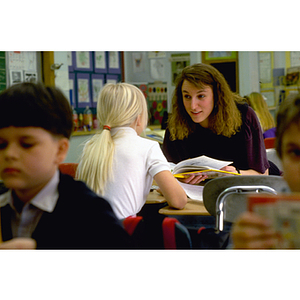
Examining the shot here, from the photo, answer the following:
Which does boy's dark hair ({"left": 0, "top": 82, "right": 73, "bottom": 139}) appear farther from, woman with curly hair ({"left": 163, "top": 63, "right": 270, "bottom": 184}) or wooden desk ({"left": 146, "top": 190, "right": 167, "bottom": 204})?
woman with curly hair ({"left": 163, "top": 63, "right": 270, "bottom": 184})

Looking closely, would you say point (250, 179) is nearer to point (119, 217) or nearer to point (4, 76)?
point (119, 217)

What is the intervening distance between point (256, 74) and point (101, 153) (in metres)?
0.76

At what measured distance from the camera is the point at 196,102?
6.65 feet

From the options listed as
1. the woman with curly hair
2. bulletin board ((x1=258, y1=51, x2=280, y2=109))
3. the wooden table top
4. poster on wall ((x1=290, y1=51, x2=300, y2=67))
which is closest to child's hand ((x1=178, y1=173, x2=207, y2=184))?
the woman with curly hair

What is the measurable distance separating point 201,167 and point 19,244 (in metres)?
1.02

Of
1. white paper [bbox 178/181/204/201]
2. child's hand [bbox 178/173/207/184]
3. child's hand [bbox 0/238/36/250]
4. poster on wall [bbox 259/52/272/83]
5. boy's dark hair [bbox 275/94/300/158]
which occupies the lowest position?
white paper [bbox 178/181/204/201]

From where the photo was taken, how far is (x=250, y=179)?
5.12 feet

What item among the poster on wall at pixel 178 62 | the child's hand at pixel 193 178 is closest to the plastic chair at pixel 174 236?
the child's hand at pixel 193 178

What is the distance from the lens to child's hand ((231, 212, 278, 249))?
2.85 feet

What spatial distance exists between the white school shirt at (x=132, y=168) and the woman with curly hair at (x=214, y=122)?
1.42 feet

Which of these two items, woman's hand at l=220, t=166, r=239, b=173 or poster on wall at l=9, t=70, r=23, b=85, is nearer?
poster on wall at l=9, t=70, r=23, b=85

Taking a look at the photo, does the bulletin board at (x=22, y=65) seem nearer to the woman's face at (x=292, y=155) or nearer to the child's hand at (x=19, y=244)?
the child's hand at (x=19, y=244)
